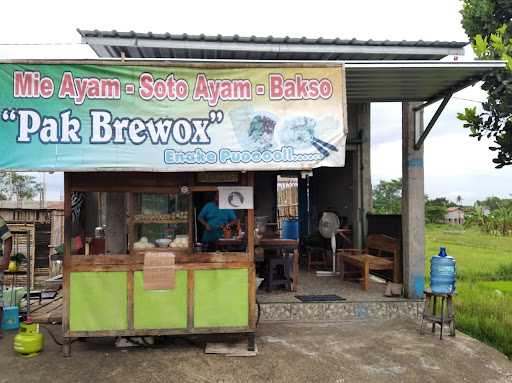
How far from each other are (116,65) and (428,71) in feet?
12.8

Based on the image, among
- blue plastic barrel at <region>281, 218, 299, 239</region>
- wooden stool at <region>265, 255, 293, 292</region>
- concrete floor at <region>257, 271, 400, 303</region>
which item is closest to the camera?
concrete floor at <region>257, 271, 400, 303</region>

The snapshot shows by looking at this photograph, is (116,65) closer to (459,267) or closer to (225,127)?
(225,127)

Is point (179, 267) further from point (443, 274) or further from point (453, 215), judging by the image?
point (453, 215)

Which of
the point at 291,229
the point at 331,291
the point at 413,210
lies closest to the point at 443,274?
the point at 413,210

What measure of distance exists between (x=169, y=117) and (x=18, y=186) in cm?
2703

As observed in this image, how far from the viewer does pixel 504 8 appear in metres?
8.48

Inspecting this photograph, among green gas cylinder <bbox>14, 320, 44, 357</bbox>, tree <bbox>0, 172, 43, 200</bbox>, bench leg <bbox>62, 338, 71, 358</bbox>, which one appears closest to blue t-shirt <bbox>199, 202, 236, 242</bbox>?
bench leg <bbox>62, 338, 71, 358</bbox>

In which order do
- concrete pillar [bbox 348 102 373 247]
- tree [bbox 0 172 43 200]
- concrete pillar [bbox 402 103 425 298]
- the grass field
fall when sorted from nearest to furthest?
the grass field < concrete pillar [bbox 402 103 425 298] < concrete pillar [bbox 348 102 373 247] < tree [bbox 0 172 43 200]

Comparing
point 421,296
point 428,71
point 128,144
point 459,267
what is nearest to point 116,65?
point 128,144

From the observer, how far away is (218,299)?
5176 mm

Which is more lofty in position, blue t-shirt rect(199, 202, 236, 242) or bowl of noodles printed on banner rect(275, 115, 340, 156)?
bowl of noodles printed on banner rect(275, 115, 340, 156)

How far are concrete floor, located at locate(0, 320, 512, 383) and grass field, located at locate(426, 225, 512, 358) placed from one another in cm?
71

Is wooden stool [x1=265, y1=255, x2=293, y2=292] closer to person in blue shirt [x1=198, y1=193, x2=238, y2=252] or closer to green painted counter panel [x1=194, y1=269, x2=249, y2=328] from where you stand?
person in blue shirt [x1=198, y1=193, x2=238, y2=252]

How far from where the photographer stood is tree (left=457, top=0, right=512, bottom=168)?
6966 mm
